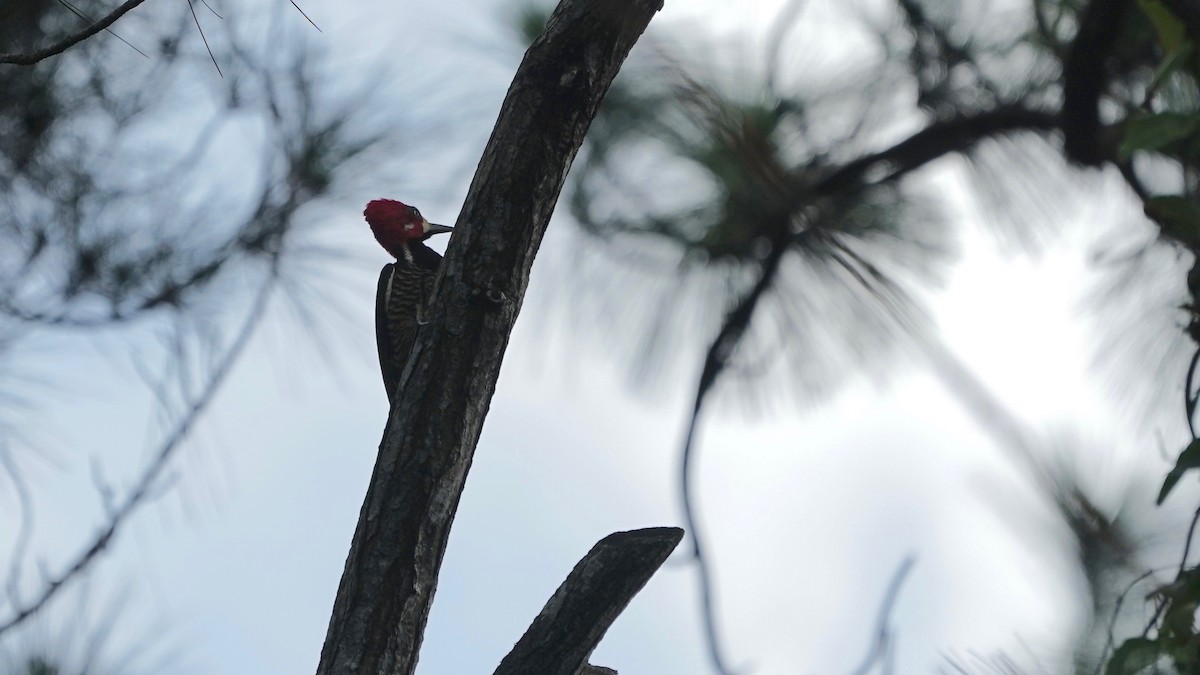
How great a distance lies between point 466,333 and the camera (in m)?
1.47

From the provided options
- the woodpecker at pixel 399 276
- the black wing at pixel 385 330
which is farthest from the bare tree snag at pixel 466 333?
the black wing at pixel 385 330

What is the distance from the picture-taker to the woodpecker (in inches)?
127

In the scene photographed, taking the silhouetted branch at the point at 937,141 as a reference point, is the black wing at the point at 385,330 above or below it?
above

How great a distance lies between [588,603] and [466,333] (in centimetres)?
36

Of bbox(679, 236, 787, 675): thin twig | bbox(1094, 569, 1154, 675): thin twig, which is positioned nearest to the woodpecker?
bbox(679, 236, 787, 675): thin twig

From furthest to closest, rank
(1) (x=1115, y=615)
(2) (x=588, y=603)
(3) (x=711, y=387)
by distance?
(3) (x=711, y=387) < (2) (x=588, y=603) < (1) (x=1115, y=615)

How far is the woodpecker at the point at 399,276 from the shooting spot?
324 centimetres

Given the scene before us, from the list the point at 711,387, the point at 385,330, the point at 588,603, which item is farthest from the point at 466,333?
the point at 385,330

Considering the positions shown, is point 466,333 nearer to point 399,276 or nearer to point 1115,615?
point 1115,615

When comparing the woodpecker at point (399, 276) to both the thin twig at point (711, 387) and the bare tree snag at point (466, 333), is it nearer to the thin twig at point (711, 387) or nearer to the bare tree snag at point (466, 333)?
the thin twig at point (711, 387)

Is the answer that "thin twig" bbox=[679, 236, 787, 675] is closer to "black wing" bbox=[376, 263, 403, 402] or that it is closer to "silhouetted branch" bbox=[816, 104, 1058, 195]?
"silhouetted branch" bbox=[816, 104, 1058, 195]

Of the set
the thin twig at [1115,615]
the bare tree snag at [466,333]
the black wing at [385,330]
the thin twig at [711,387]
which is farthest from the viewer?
the black wing at [385,330]

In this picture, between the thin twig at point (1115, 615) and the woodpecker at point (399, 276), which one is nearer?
the thin twig at point (1115, 615)

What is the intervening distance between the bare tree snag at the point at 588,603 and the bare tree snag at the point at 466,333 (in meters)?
0.14
